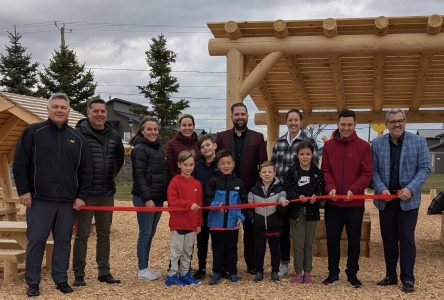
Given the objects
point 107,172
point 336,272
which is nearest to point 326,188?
point 336,272

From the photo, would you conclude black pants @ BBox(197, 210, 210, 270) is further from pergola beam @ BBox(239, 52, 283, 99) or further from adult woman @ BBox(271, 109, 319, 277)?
pergola beam @ BBox(239, 52, 283, 99)

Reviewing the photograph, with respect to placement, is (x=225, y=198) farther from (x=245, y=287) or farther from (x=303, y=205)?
(x=245, y=287)

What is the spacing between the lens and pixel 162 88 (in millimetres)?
33312

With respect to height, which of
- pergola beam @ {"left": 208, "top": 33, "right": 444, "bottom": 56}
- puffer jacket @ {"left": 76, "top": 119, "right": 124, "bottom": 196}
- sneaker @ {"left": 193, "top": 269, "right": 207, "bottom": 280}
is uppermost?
pergola beam @ {"left": 208, "top": 33, "right": 444, "bottom": 56}

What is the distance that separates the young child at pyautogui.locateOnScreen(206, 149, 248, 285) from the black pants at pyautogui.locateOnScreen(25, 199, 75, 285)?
5.15ft

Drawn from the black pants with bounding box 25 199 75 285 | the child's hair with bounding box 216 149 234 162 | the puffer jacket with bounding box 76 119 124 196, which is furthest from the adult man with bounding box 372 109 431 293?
the black pants with bounding box 25 199 75 285

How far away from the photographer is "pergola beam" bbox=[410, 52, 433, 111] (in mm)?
8211

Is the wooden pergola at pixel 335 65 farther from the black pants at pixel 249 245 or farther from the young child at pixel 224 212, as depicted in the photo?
the black pants at pixel 249 245

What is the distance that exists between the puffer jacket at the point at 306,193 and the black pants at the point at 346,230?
168 mm

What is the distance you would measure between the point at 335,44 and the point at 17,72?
32025 millimetres

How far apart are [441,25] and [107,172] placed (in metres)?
4.74

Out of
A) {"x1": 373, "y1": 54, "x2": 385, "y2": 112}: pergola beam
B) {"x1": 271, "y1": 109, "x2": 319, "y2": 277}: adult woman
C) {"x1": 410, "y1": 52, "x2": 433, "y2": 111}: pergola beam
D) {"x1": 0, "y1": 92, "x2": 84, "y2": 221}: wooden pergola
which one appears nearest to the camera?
{"x1": 271, "y1": 109, "x2": 319, "y2": 277}: adult woman

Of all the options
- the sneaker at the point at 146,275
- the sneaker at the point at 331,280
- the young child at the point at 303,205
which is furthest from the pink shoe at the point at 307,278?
the sneaker at the point at 146,275

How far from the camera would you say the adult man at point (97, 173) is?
557 centimetres
